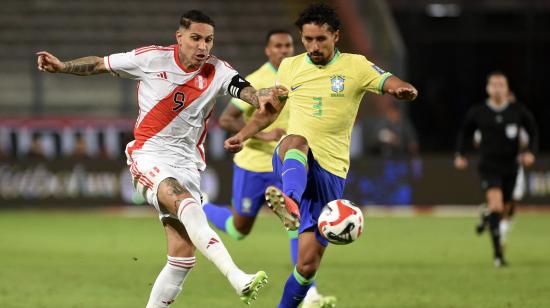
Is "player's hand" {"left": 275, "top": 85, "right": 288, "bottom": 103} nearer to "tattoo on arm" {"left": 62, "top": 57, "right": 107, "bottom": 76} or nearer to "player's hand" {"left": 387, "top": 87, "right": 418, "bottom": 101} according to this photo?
"player's hand" {"left": 387, "top": 87, "right": 418, "bottom": 101}

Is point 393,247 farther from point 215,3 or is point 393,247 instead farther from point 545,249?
point 215,3

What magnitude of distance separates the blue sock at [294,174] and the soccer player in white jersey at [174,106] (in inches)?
15.0

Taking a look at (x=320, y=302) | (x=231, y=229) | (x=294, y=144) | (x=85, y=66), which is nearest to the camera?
(x=85, y=66)

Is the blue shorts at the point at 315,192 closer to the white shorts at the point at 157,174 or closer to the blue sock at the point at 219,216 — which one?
the white shorts at the point at 157,174

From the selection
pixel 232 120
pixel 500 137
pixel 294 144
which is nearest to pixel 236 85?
pixel 294 144

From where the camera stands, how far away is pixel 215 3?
26.9 meters

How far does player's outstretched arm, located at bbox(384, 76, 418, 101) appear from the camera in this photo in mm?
7238

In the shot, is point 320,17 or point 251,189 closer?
point 320,17

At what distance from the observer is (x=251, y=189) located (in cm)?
1058

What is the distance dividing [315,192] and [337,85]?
0.81 m

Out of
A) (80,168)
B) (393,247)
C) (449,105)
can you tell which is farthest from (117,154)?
(449,105)

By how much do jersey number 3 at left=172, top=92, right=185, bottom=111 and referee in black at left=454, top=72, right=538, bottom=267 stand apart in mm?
6470

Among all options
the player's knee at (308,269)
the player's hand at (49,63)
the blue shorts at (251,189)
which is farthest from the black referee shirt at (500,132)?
the player's hand at (49,63)

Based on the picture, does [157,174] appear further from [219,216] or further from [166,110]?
[219,216]
